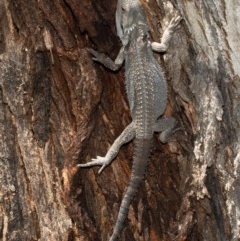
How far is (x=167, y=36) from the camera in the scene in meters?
3.77

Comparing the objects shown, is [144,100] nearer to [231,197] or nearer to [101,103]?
[101,103]

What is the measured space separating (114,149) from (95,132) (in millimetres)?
207

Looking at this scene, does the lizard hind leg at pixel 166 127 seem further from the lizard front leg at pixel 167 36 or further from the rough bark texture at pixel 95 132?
the lizard front leg at pixel 167 36

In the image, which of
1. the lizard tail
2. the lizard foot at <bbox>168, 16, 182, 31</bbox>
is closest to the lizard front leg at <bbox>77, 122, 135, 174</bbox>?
the lizard tail

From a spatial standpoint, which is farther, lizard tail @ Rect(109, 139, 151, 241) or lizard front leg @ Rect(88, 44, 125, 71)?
lizard front leg @ Rect(88, 44, 125, 71)

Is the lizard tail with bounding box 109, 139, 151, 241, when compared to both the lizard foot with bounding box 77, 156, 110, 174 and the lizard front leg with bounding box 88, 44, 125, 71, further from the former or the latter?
the lizard front leg with bounding box 88, 44, 125, 71

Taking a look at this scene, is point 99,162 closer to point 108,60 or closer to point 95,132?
point 95,132

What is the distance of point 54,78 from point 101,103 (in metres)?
0.43

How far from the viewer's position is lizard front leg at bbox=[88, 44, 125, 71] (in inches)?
150

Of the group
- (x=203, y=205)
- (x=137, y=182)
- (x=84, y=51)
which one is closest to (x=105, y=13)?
(x=84, y=51)

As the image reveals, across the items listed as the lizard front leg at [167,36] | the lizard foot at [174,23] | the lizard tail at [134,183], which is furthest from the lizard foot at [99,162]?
the lizard foot at [174,23]

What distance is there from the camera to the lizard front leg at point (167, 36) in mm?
3686

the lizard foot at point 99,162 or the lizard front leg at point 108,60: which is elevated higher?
the lizard front leg at point 108,60

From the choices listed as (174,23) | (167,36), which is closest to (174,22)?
(174,23)
